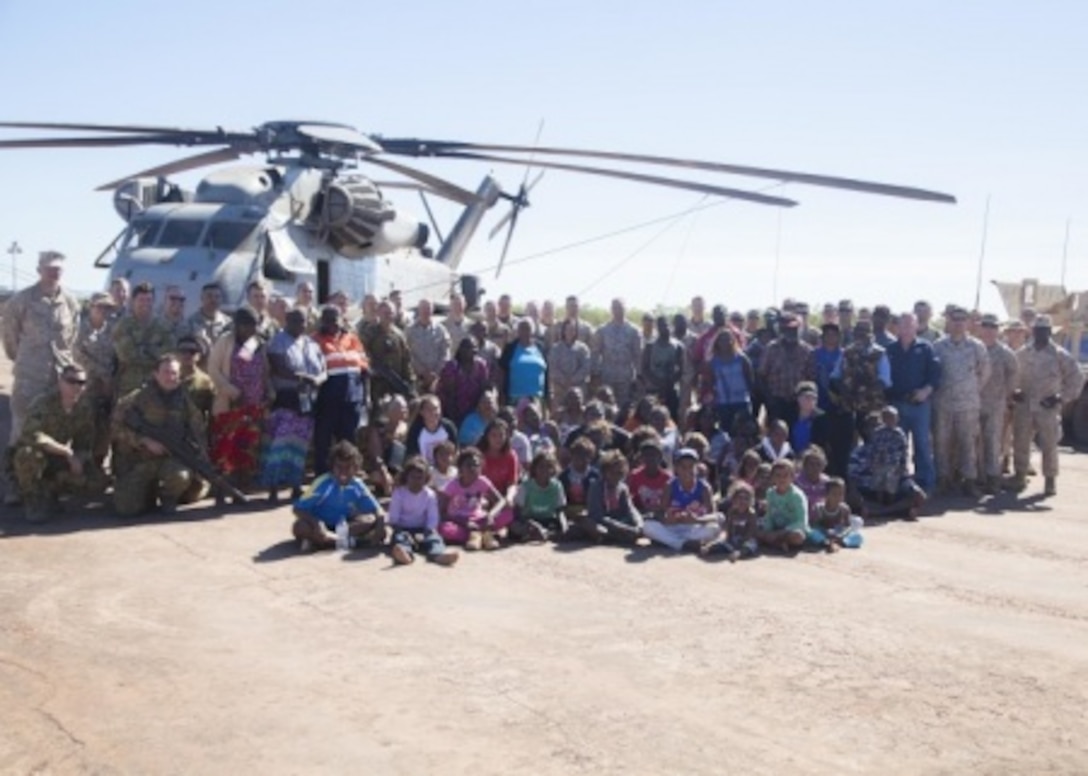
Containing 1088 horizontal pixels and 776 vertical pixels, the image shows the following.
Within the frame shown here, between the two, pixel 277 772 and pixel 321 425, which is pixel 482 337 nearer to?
pixel 321 425

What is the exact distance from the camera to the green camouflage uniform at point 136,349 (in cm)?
838

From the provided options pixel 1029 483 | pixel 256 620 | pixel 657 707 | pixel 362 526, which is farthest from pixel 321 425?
pixel 1029 483

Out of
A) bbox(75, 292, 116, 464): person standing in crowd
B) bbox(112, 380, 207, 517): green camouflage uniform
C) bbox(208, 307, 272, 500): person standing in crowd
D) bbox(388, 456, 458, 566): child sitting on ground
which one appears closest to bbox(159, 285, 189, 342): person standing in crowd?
bbox(208, 307, 272, 500): person standing in crowd

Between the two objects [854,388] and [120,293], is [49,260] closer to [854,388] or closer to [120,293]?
[120,293]

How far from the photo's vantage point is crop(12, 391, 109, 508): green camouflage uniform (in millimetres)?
7684

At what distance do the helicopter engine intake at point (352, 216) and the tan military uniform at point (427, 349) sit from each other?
7.41ft

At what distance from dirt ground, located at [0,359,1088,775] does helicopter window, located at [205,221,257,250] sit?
417 centimetres

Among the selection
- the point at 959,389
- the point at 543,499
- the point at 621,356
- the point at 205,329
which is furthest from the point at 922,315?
the point at 205,329

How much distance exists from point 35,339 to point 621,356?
5343 mm

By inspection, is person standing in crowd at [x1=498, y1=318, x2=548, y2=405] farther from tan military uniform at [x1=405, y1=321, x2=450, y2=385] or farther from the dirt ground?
the dirt ground

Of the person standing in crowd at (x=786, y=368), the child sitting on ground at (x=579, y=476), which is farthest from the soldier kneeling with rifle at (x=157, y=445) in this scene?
the person standing in crowd at (x=786, y=368)

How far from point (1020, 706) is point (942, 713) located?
15.5 inches

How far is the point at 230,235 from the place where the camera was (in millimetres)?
11195

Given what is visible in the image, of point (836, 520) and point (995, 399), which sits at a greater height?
point (995, 399)
